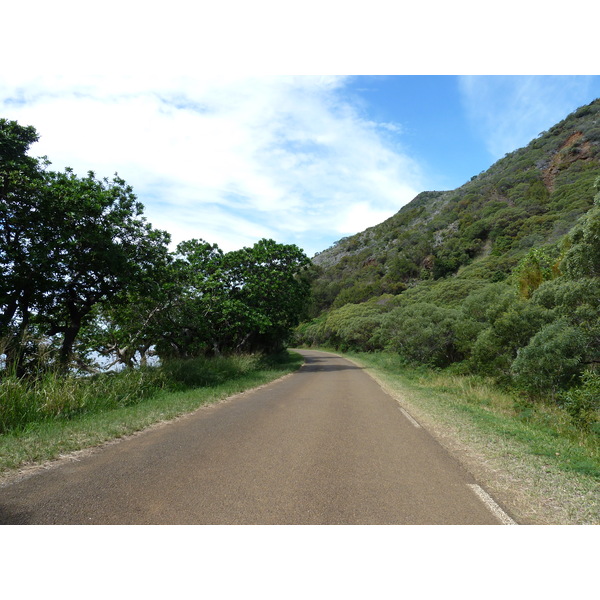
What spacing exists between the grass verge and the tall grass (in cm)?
766

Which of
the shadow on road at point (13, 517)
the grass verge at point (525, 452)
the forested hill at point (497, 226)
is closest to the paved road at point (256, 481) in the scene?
the shadow on road at point (13, 517)

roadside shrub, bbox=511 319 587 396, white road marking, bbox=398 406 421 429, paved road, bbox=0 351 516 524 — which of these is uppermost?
roadside shrub, bbox=511 319 587 396

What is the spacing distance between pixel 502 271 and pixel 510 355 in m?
29.9

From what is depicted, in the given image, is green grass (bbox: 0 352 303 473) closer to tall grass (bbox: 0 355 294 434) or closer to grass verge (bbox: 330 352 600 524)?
tall grass (bbox: 0 355 294 434)

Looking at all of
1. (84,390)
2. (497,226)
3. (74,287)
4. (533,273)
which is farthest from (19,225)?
(497,226)

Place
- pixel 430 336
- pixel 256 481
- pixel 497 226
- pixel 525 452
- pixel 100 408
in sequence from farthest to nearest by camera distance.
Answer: pixel 497 226
pixel 430 336
pixel 100 408
pixel 525 452
pixel 256 481

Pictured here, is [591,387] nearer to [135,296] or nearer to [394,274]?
A: [135,296]

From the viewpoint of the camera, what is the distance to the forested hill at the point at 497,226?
162 feet

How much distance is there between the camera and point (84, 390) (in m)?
9.16

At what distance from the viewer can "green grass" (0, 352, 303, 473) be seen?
5773 millimetres

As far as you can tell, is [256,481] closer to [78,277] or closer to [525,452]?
[525,452]

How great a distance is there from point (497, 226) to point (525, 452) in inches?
2502

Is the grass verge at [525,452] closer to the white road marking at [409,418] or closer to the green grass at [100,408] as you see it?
the white road marking at [409,418]

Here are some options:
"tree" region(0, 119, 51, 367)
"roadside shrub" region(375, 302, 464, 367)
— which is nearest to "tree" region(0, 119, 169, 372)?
"tree" region(0, 119, 51, 367)
